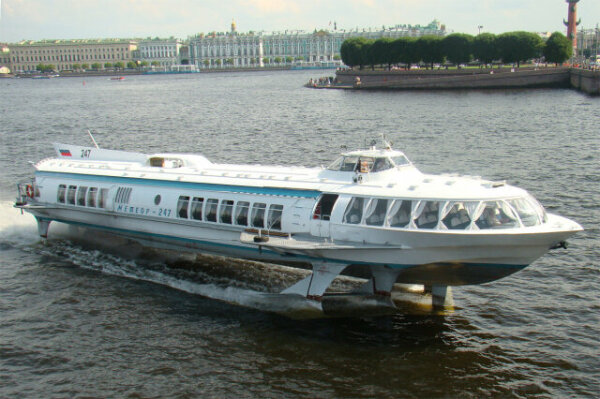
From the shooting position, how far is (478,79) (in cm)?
11225

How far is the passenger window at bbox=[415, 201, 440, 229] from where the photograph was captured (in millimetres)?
17516

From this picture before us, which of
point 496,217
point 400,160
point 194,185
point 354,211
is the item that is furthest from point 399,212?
point 194,185

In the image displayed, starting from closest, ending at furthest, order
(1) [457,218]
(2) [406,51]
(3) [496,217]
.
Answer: (3) [496,217] → (1) [457,218] → (2) [406,51]

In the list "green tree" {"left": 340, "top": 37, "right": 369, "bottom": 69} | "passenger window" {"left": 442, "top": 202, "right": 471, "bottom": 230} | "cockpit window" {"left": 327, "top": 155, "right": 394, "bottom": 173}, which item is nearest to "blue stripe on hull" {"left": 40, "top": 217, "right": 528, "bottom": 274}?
"passenger window" {"left": 442, "top": 202, "right": 471, "bottom": 230}

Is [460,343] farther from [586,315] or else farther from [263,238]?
[263,238]

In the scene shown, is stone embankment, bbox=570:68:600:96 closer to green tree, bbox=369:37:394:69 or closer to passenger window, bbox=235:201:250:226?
green tree, bbox=369:37:394:69

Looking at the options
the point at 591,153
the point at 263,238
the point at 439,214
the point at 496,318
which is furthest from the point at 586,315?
the point at 591,153

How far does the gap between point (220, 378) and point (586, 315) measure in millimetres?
11987

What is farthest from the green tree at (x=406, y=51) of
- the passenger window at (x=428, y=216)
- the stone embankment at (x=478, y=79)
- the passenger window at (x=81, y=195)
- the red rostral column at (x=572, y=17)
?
the passenger window at (x=428, y=216)

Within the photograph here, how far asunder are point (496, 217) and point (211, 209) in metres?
9.96

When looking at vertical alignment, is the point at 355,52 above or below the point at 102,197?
above

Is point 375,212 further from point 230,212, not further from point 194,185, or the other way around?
point 194,185

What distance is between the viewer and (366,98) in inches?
4080

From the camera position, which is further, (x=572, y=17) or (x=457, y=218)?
(x=572, y=17)
